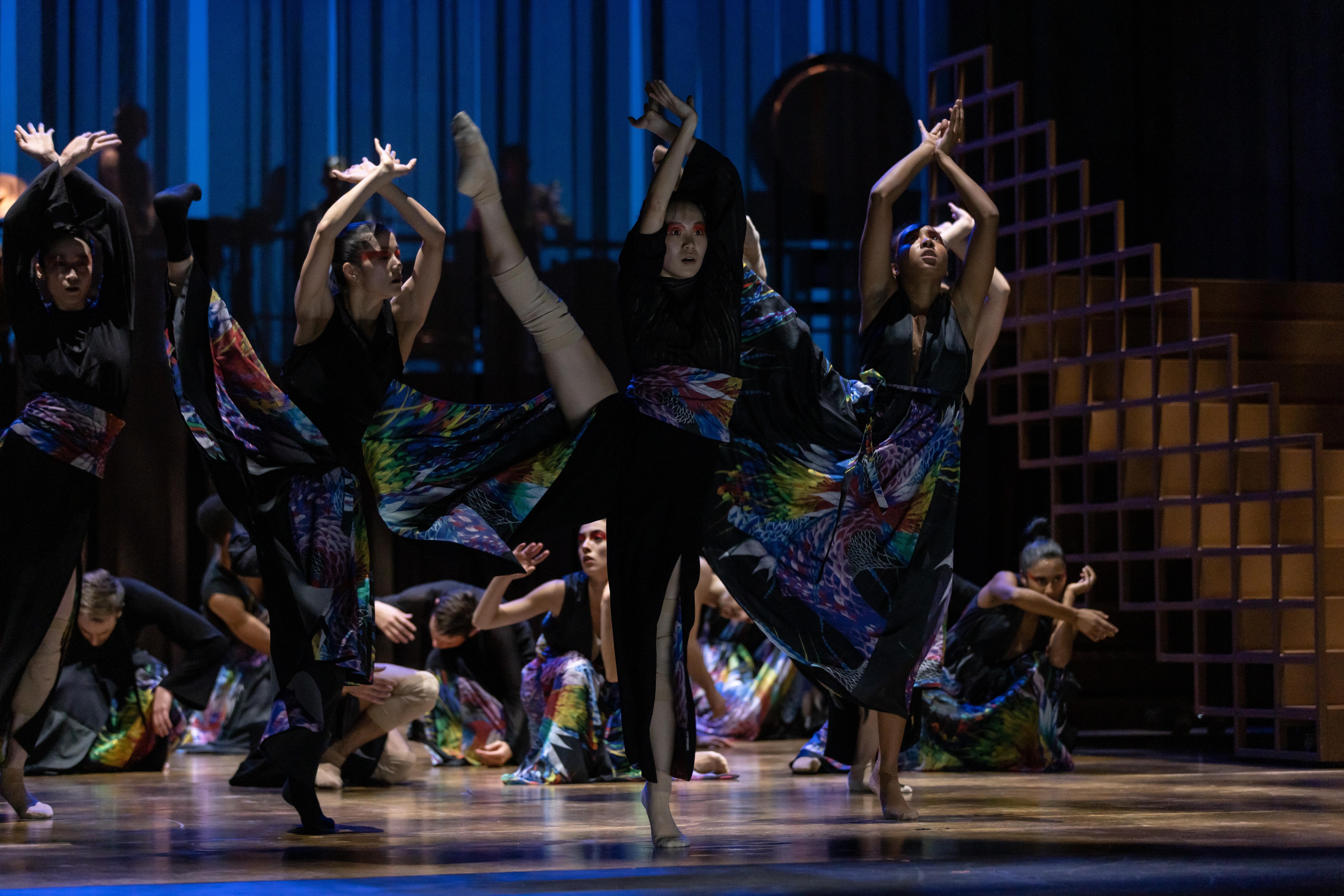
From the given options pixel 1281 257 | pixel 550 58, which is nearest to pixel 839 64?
pixel 550 58

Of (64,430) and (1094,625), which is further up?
(64,430)

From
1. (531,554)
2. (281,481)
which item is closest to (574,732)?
(531,554)

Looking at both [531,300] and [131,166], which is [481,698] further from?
[531,300]

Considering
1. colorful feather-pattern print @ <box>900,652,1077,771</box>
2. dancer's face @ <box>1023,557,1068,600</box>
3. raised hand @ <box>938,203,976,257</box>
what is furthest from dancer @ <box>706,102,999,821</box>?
dancer's face @ <box>1023,557,1068,600</box>

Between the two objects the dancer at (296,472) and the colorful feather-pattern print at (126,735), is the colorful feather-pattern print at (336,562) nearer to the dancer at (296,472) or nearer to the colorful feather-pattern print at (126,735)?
the dancer at (296,472)

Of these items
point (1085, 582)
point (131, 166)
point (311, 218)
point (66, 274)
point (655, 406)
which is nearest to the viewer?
point (655, 406)

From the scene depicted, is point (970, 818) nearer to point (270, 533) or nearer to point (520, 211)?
point (270, 533)

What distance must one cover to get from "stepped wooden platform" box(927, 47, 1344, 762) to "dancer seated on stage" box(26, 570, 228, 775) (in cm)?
342

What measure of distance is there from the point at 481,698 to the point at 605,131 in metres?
2.67

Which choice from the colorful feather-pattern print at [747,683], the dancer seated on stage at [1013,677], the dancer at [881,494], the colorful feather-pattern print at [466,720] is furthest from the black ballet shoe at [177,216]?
the colorful feather-pattern print at [747,683]

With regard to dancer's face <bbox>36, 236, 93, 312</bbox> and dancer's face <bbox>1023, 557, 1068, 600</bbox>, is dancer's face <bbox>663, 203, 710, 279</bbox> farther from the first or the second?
dancer's face <bbox>1023, 557, 1068, 600</bbox>

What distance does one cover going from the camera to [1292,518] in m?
5.63

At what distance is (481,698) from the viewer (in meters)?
6.09

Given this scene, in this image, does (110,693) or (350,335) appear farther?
(110,693)
